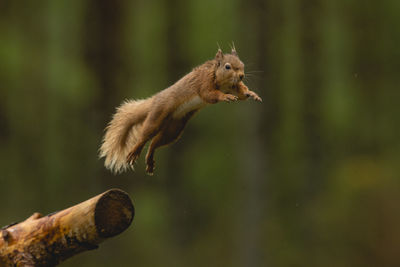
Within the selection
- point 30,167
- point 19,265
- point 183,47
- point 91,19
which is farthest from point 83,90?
point 19,265

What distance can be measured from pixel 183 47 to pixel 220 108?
389cm

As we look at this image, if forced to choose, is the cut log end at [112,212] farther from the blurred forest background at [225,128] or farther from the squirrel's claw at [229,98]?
the blurred forest background at [225,128]

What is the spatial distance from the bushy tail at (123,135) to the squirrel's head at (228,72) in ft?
1.48

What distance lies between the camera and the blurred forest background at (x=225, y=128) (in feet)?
45.9

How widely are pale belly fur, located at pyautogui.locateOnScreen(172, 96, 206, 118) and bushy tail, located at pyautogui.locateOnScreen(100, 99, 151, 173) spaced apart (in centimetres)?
33

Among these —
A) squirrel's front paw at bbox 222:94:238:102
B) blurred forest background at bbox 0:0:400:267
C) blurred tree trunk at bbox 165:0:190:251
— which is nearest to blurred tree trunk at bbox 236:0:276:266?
blurred forest background at bbox 0:0:400:267

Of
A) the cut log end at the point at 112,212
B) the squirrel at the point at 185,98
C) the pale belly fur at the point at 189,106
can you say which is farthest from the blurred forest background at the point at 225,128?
the pale belly fur at the point at 189,106

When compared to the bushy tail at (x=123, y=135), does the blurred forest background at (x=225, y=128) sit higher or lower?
lower


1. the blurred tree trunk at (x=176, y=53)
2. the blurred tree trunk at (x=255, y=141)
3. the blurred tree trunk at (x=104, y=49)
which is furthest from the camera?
the blurred tree trunk at (x=176, y=53)

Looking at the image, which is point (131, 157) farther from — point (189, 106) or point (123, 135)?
point (189, 106)

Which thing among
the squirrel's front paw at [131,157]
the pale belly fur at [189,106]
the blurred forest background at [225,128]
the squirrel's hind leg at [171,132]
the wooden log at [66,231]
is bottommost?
the blurred forest background at [225,128]

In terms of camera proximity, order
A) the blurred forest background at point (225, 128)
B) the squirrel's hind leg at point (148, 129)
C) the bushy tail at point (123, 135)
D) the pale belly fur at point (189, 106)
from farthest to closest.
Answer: the blurred forest background at point (225, 128) → the bushy tail at point (123, 135) → the squirrel's hind leg at point (148, 129) → the pale belly fur at point (189, 106)

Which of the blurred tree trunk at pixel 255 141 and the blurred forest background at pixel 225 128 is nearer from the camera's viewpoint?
the blurred tree trunk at pixel 255 141

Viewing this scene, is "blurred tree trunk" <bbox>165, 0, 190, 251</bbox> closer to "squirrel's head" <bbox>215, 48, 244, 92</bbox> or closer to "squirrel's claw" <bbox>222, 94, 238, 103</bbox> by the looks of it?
"squirrel's head" <bbox>215, 48, 244, 92</bbox>
